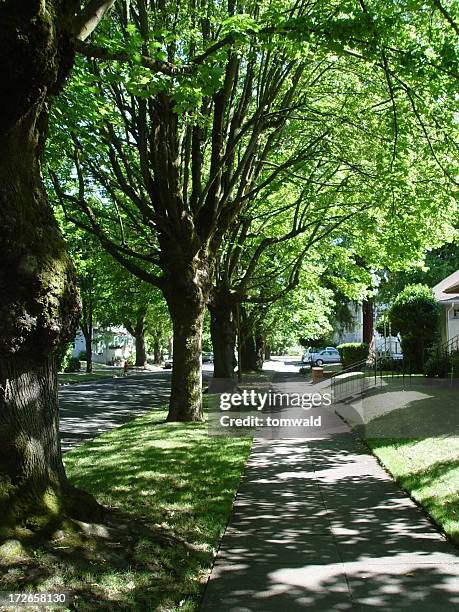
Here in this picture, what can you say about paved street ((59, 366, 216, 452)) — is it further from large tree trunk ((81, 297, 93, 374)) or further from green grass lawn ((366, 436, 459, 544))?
large tree trunk ((81, 297, 93, 374))

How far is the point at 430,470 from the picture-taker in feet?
26.7

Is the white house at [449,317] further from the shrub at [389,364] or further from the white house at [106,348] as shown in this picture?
the white house at [106,348]

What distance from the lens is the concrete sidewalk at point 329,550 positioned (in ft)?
14.1

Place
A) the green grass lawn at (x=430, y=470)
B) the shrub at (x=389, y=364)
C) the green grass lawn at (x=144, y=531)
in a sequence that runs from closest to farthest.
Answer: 1. the green grass lawn at (x=144, y=531)
2. the green grass lawn at (x=430, y=470)
3. the shrub at (x=389, y=364)

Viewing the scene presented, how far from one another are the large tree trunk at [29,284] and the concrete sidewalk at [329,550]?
1.57m

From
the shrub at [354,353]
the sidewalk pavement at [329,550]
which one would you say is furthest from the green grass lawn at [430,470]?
the shrub at [354,353]

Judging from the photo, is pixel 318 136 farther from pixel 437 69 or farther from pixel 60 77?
pixel 60 77

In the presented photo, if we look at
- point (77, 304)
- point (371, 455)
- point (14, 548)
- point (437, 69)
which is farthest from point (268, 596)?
point (437, 69)

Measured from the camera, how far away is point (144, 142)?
13164 millimetres

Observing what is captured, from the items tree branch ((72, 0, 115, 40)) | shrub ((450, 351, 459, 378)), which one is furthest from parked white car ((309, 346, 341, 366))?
tree branch ((72, 0, 115, 40))

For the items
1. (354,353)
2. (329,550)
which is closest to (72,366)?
(354,353)

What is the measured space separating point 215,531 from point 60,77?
4.30 meters

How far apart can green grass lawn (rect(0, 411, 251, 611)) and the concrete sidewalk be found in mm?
226

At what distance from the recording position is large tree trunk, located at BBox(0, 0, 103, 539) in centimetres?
426
